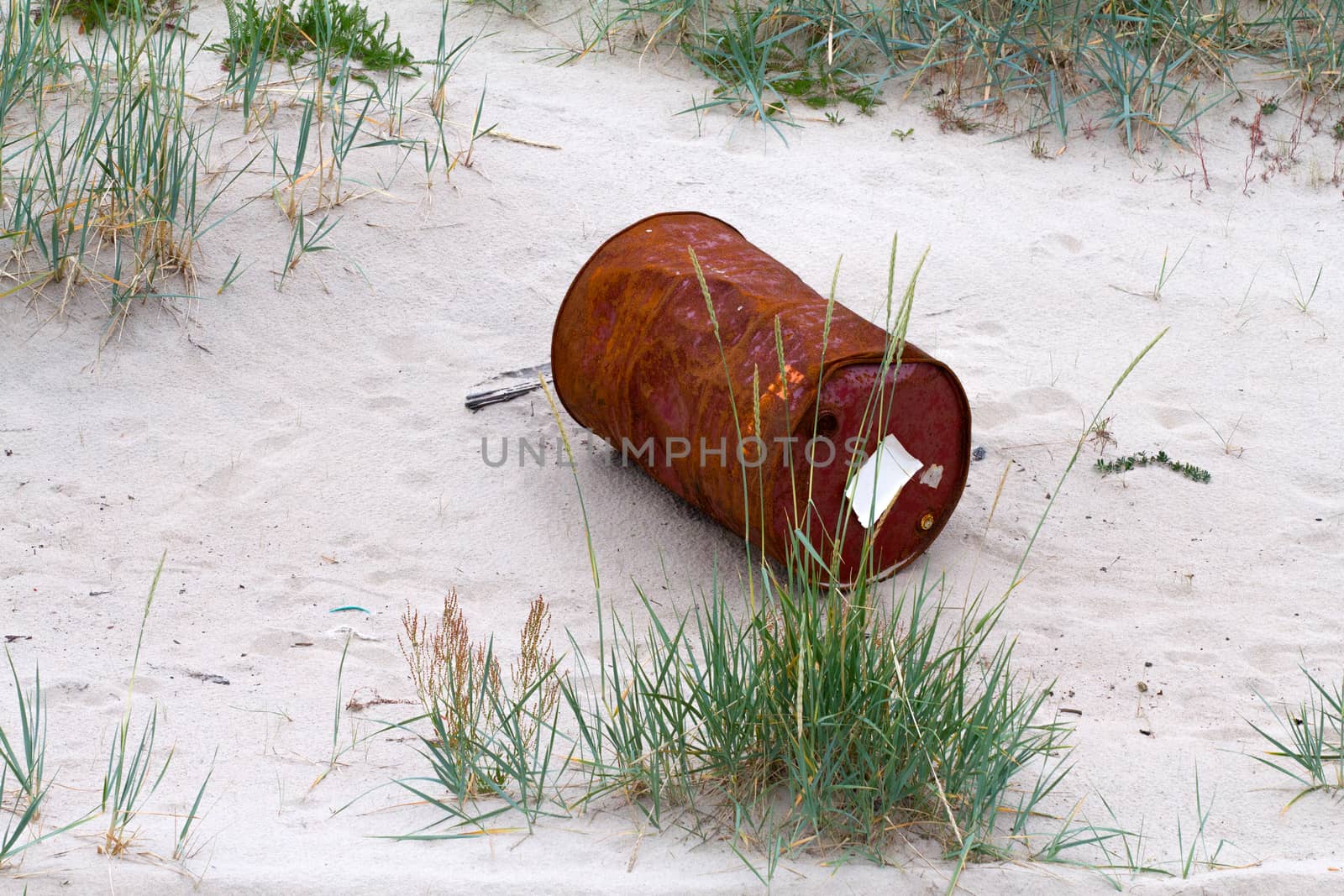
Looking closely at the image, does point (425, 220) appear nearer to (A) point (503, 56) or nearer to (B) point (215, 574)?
(A) point (503, 56)

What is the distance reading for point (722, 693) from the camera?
2.49 m

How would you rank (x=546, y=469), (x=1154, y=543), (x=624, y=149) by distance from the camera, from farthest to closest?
1. (x=624, y=149)
2. (x=546, y=469)
3. (x=1154, y=543)

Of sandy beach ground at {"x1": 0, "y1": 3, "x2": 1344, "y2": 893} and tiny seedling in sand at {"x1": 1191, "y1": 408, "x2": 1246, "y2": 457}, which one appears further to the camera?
tiny seedling in sand at {"x1": 1191, "y1": 408, "x2": 1246, "y2": 457}

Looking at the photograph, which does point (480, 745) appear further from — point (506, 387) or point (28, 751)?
point (506, 387)

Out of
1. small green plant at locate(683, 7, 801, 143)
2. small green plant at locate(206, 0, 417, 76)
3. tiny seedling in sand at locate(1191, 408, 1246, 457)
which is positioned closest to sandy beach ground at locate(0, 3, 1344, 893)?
tiny seedling in sand at locate(1191, 408, 1246, 457)

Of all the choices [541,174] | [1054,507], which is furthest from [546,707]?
[541,174]

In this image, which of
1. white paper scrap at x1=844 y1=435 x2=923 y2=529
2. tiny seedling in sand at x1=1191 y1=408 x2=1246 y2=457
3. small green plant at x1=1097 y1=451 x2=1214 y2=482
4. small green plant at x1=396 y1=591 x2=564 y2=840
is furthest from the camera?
tiny seedling in sand at x1=1191 y1=408 x2=1246 y2=457

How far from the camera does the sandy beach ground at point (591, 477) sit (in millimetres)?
2564

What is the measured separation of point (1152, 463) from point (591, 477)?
181 cm

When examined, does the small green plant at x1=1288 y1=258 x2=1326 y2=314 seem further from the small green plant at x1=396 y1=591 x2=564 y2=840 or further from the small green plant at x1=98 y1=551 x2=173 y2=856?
the small green plant at x1=98 y1=551 x2=173 y2=856

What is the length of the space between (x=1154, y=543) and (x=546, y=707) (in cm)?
203

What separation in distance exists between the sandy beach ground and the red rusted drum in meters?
0.28

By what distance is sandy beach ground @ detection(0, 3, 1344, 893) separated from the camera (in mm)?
2564

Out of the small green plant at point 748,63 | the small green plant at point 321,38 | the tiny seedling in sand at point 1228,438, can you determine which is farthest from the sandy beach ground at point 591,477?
the small green plant at point 321,38
